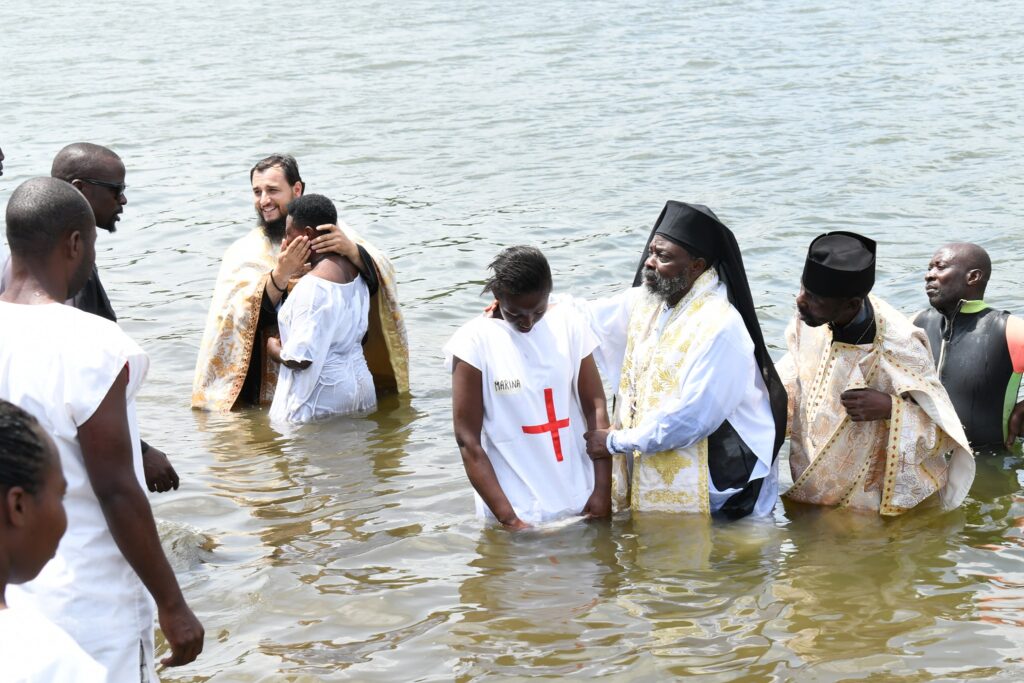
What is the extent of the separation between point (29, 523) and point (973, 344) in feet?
17.5

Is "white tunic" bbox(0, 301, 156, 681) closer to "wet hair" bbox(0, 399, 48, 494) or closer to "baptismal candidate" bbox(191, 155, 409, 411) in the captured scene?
"wet hair" bbox(0, 399, 48, 494)

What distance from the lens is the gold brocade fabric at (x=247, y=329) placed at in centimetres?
802

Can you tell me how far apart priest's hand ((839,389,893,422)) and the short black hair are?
3.08 metres

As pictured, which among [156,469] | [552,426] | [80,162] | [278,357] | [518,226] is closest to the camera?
[156,469]

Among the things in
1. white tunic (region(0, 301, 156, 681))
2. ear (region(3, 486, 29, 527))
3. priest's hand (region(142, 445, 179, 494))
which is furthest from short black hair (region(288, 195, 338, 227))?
ear (region(3, 486, 29, 527))

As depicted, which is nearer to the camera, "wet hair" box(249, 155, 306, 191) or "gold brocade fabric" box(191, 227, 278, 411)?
"wet hair" box(249, 155, 306, 191)

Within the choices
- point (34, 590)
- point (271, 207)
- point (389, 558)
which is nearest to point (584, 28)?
point (271, 207)

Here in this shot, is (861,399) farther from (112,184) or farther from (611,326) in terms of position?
(112,184)

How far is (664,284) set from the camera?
5.64m

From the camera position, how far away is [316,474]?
7387mm

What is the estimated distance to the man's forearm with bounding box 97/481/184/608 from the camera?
3.39 meters

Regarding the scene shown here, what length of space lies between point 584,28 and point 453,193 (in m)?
9.42

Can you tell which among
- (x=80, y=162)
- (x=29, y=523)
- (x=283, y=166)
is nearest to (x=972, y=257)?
(x=283, y=166)

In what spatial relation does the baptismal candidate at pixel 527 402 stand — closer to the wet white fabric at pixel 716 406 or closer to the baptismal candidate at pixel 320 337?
the wet white fabric at pixel 716 406
